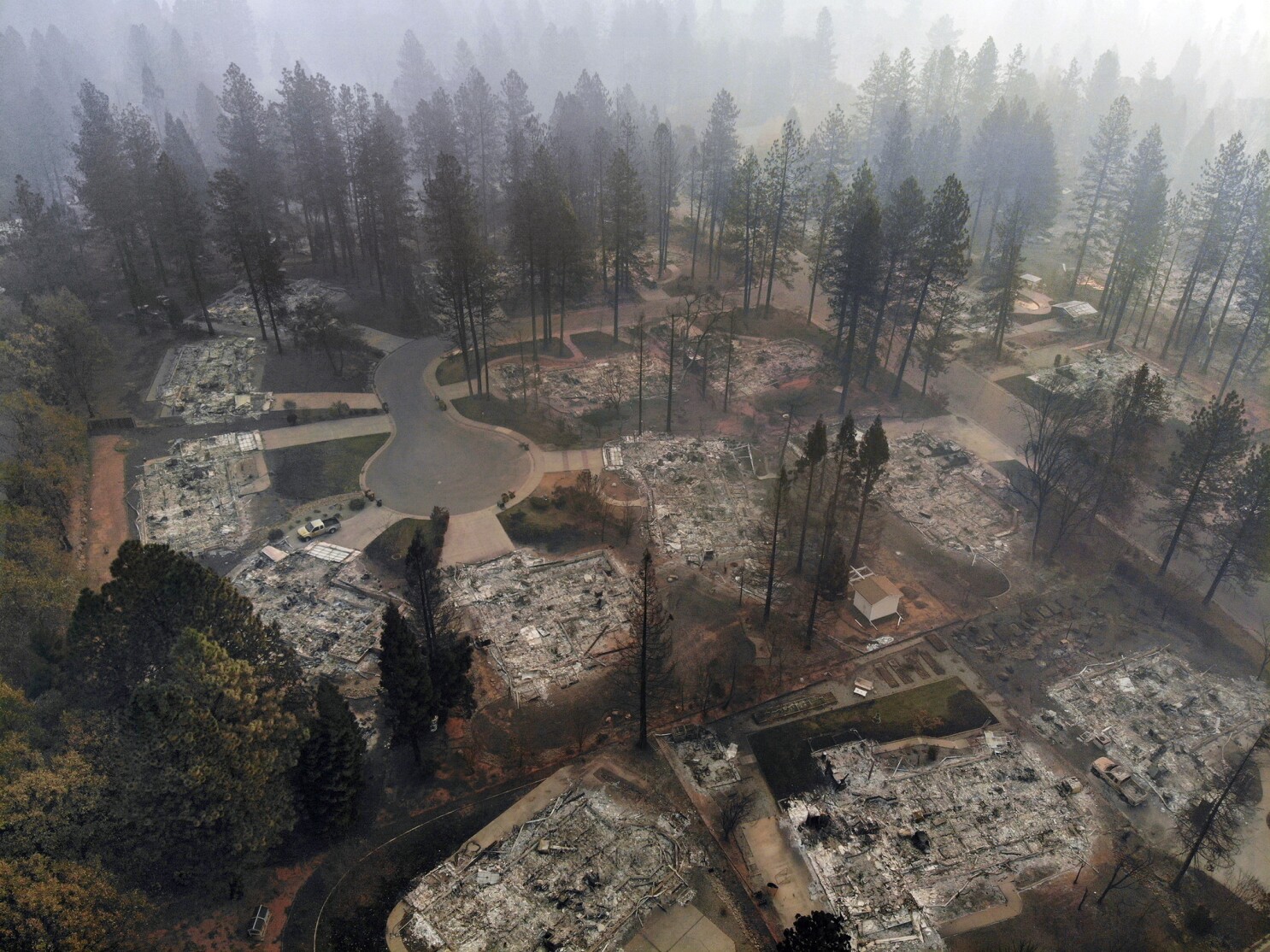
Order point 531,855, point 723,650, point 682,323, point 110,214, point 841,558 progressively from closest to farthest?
point 531,855
point 723,650
point 841,558
point 110,214
point 682,323

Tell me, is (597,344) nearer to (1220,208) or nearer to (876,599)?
(876,599)

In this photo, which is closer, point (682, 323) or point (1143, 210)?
point (1143, 210)

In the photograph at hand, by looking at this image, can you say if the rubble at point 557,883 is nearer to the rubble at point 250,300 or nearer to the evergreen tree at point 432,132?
the rubble at point 250,300

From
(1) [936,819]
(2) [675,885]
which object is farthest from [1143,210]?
(2) [675,885]

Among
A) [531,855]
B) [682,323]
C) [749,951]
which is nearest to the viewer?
[749,951]

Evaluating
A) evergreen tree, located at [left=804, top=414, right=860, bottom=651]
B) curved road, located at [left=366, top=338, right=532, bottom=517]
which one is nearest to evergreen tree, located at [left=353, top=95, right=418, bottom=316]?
curved road, located at [left=366, top=338, right=532, bottom=517]

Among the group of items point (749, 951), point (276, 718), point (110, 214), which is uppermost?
point (110, 214)

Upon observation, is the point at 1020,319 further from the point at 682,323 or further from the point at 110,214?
the point at 110,214
